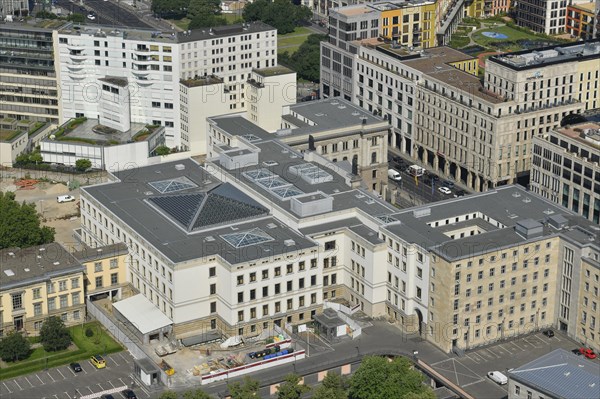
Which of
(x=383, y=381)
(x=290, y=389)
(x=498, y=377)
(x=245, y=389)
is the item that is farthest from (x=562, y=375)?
(x=245, y=389)

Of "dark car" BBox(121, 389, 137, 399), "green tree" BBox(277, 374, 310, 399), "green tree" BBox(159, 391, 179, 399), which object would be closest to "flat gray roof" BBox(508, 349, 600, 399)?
"green tree" BBox(277, 374, 310, 399)

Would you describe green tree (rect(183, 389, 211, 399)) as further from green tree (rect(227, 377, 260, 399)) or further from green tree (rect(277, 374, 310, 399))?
green tree (rect(277, 374, 310, 399))

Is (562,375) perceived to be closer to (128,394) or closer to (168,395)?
(168,395)

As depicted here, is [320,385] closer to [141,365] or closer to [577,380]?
[141,365]

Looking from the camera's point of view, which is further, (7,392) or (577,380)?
(7,392)

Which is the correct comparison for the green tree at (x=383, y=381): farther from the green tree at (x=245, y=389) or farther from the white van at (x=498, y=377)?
the green tree at (x=245, y=389)

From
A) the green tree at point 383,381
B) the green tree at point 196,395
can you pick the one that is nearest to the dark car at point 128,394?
the green tree at point 196,395

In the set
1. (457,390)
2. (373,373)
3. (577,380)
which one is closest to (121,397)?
(373,373)
